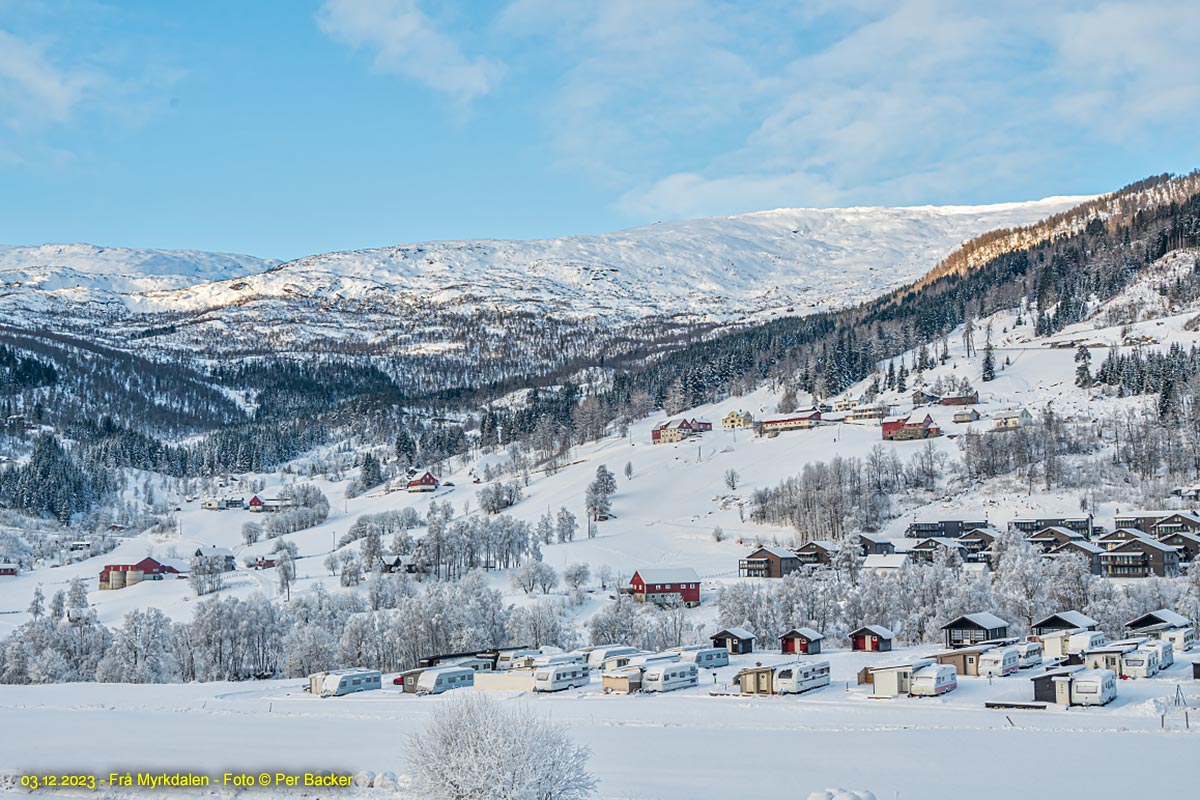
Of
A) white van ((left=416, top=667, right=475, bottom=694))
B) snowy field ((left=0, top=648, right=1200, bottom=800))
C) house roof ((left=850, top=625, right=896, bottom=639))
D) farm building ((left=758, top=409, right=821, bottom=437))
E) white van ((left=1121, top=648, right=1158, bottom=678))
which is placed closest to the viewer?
snowy field ((left=0, top=648, right=1200, bottom=800))

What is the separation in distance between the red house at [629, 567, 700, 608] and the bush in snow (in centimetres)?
5892

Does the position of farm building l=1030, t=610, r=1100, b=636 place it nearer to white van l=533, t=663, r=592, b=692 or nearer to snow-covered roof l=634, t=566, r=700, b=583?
white van l=533, t=663, r=592, b=692

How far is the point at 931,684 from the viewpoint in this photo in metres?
47.9

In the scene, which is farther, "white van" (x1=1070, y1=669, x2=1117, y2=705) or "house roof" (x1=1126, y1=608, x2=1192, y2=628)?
"house roof" (x1=1126, y1=608, x2=1192, y2=628)

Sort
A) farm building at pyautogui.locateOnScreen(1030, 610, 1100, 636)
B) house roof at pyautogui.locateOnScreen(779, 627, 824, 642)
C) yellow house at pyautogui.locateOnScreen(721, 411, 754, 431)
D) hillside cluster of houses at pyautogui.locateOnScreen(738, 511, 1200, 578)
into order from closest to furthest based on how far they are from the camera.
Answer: farm building at pyautogui.locateOnScreen(1030, 610, 1100, 636), house roof at pyautogui.locateOnScreen(779, 627, 824, 642), hillside cluster of houses at pyautogui.locateOnScreen(738, 511, 1200, 578), yellow house at pyautogui.locateOnScreen(721, 411, 754, 431)

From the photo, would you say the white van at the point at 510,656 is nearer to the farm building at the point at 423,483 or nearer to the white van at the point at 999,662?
the white van at the point at 999,662

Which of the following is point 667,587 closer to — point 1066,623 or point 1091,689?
point 1066,623

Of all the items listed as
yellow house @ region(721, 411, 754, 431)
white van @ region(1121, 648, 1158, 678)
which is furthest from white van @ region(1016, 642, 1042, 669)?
yellow house @ region(721, 411, 754, 431)

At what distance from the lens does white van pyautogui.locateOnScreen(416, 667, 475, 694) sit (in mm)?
55750

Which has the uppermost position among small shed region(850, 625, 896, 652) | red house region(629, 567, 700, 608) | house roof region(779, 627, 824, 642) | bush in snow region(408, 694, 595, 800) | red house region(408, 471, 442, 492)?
red house region(408, 471, 442, 492)

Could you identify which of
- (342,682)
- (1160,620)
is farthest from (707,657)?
(1160,620)

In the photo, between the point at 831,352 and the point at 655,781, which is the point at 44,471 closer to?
the point at 831,352

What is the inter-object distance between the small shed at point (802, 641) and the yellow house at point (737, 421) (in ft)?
324

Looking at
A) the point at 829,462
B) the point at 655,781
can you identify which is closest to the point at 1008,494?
the point at 829,462
